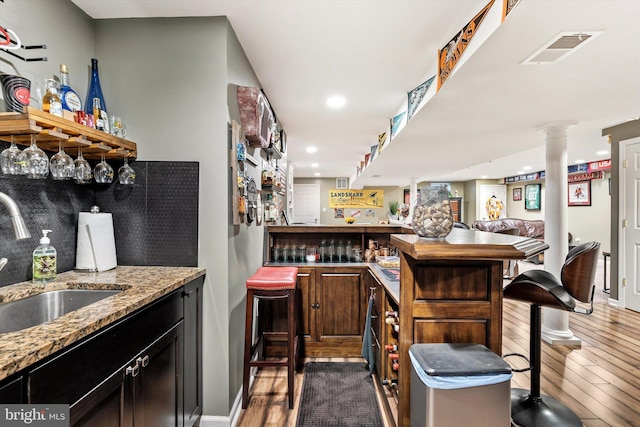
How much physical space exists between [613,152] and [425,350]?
5047mm

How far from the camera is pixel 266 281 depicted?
7.07ft

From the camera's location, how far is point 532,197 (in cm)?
1042

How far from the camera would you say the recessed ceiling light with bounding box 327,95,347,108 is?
3297 millimetres

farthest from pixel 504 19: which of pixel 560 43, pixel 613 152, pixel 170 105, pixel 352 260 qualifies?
pixel 613 152

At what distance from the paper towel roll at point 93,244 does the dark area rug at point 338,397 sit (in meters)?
1.59

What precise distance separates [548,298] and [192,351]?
2136mm

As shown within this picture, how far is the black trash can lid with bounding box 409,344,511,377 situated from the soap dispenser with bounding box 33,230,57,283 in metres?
1.83

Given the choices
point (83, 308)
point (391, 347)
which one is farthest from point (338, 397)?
point (83, 308)

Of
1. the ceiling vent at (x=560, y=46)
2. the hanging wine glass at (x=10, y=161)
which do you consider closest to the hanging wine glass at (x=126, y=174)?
the hanging wine glass at (x=10, y=161)

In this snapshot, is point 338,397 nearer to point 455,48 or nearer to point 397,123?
point 455,48

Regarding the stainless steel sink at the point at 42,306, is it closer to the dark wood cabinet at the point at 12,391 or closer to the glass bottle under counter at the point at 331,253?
the dark wood cabinet at the point at 12,391

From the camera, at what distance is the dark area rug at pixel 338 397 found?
6.73ft

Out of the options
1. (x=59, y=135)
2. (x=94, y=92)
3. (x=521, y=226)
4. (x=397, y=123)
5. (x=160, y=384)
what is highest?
(x=397, y=123)

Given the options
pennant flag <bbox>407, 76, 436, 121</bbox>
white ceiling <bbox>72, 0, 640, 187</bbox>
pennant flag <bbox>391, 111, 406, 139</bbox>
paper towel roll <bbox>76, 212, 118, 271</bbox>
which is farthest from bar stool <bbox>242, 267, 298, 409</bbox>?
pennant flag <bbox>391, 111, 406, 139</bbox>
